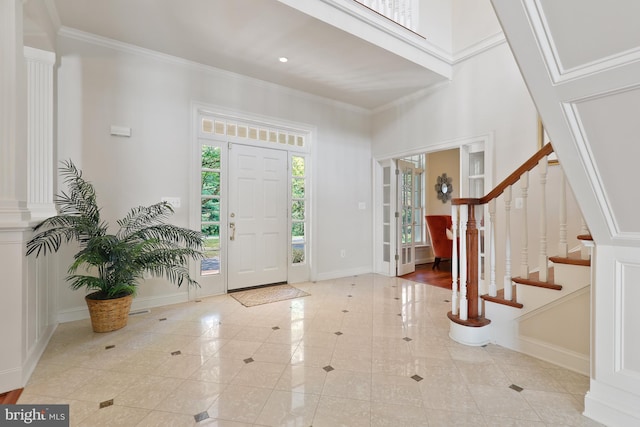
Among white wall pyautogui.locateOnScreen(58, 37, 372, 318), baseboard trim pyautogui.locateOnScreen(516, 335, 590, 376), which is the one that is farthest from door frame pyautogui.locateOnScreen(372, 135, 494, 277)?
baseboard trim pyautogui.locateOnScreen(516, 335, 590, 376)

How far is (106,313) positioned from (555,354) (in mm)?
3646

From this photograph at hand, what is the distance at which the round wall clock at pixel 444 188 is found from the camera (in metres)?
6.60

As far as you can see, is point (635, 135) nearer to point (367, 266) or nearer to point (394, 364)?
point (394, 364)

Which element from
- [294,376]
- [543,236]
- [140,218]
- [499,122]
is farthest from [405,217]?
[140,218]

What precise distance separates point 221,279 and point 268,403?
7.76ft

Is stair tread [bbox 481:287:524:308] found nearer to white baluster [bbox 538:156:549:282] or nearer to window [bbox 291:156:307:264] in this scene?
white baluster [bbox 538:156:549:282]

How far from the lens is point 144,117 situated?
325cm

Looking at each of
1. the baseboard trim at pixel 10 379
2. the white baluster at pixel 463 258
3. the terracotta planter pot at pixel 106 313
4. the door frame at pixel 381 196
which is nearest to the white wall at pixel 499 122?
the door frame at pixel 381 196

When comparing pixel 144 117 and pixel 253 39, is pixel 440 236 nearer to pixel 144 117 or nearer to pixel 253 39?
pixel 253 39

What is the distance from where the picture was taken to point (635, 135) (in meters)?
1.17

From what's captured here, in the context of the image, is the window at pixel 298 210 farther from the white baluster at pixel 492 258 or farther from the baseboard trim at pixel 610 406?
the baseboard trim at pixel 610 406

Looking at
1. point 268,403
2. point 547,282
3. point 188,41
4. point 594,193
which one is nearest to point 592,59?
point 594,193

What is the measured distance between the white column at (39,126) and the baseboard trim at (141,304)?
41.2 inches

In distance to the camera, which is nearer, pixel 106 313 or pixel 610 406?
pixel 610 406
